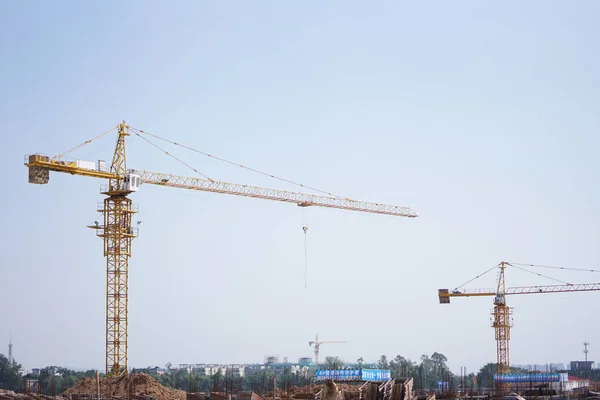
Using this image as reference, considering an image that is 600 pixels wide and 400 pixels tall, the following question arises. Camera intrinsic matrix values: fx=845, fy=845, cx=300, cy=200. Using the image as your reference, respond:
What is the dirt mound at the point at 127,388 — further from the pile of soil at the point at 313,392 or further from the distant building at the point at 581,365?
the distant building at the point at 581,365

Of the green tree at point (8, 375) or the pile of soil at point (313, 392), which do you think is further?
the green tree at point (8, 375)

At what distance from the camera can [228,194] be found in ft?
295

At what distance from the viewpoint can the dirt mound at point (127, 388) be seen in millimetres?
57562

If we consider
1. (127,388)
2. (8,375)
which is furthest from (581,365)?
(127,388)

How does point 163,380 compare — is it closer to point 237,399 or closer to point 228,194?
point 228,194

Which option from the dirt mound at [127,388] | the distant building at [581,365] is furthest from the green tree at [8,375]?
the distant building at [581,365]

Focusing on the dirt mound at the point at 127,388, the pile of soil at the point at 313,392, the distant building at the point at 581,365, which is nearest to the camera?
the pile of soil at the point at 313,392

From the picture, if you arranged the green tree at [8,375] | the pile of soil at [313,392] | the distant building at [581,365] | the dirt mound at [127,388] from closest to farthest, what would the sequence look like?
the pile of soil at [313,392] → the dirt mound at [127,388] → the green tree at [8,375] → the distant building at [581,365]

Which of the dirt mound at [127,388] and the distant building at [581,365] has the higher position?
the dirt mound at [127,388]

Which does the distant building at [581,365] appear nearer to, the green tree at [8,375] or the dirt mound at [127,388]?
the green tree at [8,375]

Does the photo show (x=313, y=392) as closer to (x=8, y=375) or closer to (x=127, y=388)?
(x=127, y=388)

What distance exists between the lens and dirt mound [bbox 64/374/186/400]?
57.6 m

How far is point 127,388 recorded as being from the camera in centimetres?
5822

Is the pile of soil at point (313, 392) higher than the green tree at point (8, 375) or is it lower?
higher
